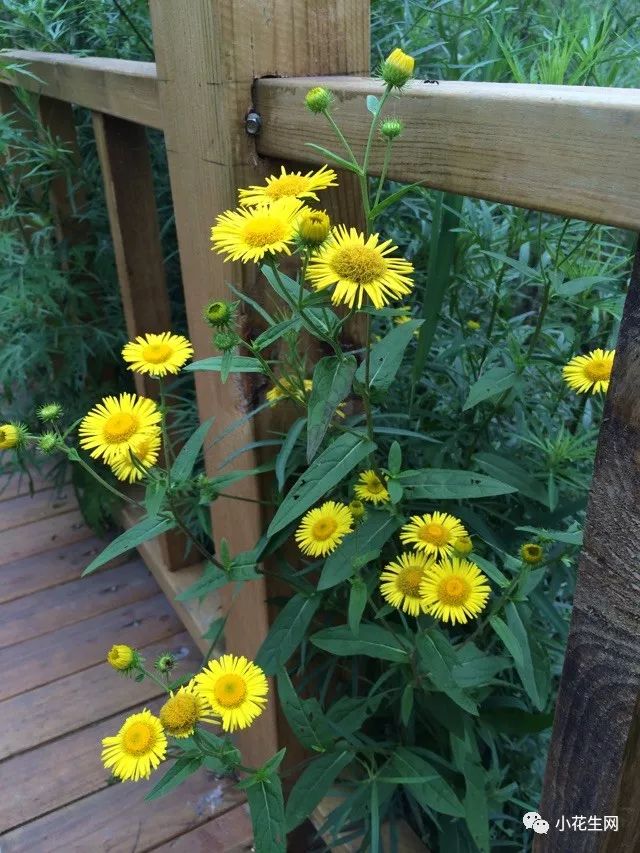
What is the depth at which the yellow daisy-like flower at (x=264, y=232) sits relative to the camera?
25.6 inches

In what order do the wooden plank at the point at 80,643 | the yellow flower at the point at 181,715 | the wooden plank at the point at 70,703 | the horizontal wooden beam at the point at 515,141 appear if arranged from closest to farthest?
the horizontal wooden beam at the point at 515,141 < the yellow flower at the point at 181,715 < the wooden plank at the point at 70,703 < the wooden plank at the point at 80,643

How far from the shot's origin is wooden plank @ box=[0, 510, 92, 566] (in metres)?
2.10

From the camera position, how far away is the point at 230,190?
925 millimetres

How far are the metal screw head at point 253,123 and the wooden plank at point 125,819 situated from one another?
118 centimetres

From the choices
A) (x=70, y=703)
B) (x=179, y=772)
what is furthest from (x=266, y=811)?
(x=70, y=703)

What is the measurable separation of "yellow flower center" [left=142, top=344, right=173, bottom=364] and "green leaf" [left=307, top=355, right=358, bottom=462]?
21cm

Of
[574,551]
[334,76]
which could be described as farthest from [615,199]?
[574,551]

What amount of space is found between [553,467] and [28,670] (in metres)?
1.32

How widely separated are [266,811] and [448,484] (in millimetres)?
407

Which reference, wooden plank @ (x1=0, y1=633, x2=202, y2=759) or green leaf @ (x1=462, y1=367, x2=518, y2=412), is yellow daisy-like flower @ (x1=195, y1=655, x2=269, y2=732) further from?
wooden plank @ (x1=0, y1=633, x2=202, y2=759)

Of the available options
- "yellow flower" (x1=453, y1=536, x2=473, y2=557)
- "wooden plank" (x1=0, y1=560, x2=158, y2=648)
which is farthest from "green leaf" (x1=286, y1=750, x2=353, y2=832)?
"wooden plank" (x1=0, y1=560, x2=158, y2=648)

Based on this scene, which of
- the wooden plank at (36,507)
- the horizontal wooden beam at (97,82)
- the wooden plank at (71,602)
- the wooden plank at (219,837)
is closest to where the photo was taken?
the horizontal wooden beam at (97,82)

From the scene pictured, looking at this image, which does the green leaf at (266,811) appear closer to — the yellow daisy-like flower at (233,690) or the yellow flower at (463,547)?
the yellow daisy-like flower at (233,690)

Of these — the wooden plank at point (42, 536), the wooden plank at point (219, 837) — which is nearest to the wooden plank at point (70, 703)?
the wooden plank at point (219, 837)
